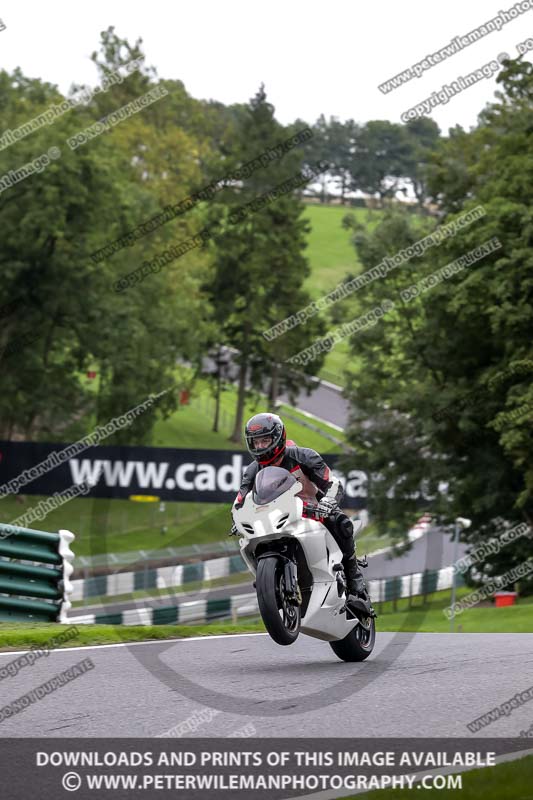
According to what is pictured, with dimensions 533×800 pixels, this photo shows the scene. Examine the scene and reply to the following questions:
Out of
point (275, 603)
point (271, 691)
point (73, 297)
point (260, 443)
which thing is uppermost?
point (73, 297)

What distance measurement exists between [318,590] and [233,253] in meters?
63.7

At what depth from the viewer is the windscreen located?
9.41 meters

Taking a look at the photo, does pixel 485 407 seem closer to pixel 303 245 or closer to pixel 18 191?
pixel 18 191

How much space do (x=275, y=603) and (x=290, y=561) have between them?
16.3 inches

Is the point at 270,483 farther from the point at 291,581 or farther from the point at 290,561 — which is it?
the point at 291,581

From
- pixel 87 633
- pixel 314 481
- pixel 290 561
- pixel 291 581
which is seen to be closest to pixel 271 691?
pixel 291 581

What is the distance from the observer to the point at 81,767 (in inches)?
243

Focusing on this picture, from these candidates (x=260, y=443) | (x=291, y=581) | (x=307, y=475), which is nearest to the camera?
(x=291, y=581)

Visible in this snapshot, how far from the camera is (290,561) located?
9.28 metres

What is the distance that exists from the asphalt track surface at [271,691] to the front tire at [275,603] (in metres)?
0.33

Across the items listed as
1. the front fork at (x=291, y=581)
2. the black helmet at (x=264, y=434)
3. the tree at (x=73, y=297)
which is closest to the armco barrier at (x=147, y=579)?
the tree at (x=73, y=297)

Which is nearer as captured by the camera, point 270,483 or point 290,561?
point 290,561

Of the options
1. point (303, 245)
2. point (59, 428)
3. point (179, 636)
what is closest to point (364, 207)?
point (303, 245)

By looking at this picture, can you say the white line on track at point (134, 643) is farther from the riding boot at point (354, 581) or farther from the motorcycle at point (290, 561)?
the riding boot at point (354, 581)
